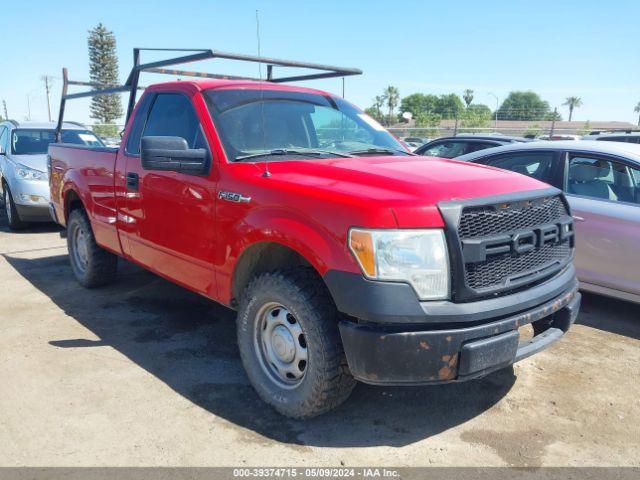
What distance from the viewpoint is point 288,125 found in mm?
3855

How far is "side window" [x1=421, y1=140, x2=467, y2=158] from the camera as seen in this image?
898 centimetres

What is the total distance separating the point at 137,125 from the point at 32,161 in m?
5.18

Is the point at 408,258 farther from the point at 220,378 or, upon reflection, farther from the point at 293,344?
the point at 220,378

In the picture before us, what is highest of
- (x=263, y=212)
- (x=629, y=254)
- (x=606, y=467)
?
(x=263, y=212)

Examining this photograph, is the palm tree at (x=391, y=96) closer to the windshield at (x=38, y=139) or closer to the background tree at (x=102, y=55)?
the background tree at (x=102, y=55)

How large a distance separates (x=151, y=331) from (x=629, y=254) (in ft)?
13.2

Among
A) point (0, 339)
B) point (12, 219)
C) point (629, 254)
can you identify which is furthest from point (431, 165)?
point (12, 219)

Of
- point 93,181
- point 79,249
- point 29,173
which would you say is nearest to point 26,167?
point 29,173

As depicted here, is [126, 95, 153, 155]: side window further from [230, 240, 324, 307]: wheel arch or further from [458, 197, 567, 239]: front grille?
[458, 197, 567, 239]: front grille

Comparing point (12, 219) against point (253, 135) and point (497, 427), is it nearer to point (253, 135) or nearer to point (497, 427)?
point (253, 135)

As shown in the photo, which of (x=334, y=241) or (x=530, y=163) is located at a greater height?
(x=530, y=163)

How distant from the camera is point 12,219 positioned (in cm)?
878

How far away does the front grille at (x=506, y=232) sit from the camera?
2660 mm

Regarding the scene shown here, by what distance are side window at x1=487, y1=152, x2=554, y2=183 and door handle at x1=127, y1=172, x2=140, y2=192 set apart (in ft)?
11.6
